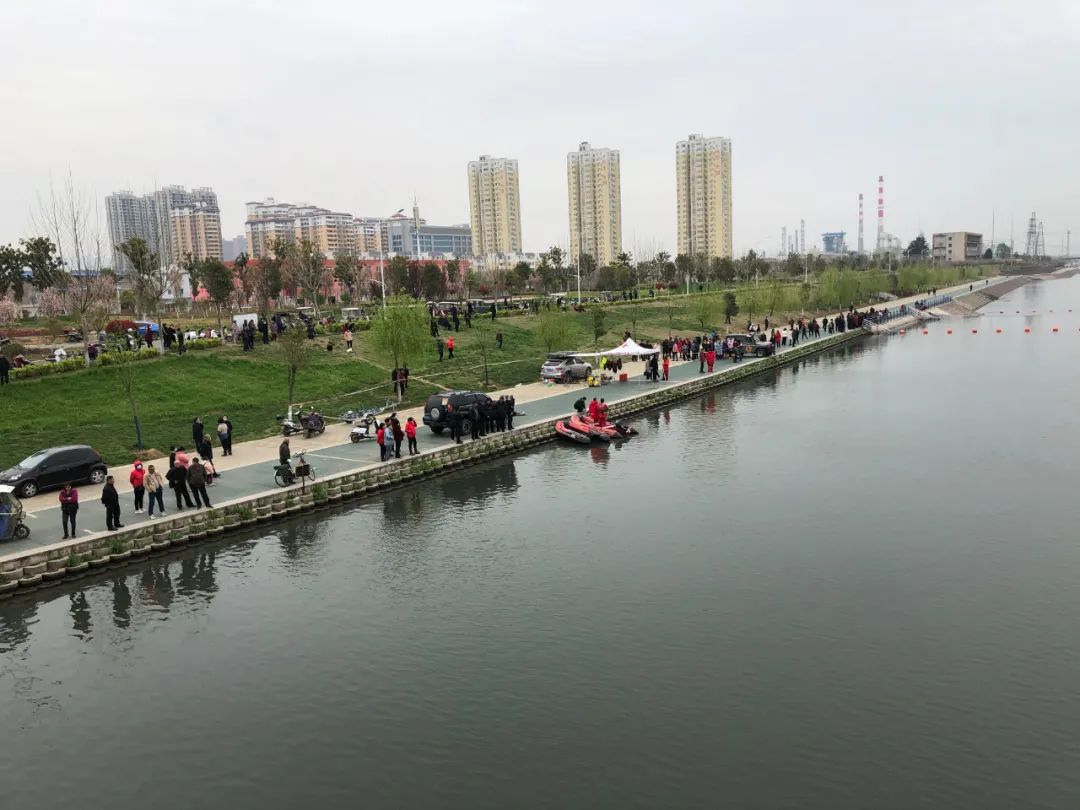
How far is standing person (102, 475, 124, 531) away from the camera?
20.1 m

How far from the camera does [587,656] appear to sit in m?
15.0

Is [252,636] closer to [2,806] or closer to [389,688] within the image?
[389,688]

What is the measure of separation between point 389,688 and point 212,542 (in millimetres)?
9577

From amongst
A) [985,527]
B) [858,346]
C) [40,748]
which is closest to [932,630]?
[985,527]

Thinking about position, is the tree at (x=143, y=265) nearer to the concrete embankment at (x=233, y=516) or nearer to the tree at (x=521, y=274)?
the concrete embankment at (x=233, y=516)

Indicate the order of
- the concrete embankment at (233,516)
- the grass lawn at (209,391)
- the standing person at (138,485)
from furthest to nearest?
the grass lawn at (209,391)
the standing person at (138,485)
the concrete embankment at (233,516)

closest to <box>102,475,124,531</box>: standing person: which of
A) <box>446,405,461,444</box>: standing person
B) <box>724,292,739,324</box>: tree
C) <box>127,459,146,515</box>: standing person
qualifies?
<box>127,459,146,515</box>: standing person

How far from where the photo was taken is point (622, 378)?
4653 cm

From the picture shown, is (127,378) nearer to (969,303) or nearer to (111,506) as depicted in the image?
(111,506)

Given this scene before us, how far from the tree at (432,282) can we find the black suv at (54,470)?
66.6m

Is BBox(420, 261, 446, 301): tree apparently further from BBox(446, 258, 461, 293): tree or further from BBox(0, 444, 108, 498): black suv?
BBox(0, 444, 108, 498): black suv

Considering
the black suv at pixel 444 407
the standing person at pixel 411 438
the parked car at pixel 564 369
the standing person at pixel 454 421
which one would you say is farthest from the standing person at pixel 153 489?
the parked car at pixel 564 369

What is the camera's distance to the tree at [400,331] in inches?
1475

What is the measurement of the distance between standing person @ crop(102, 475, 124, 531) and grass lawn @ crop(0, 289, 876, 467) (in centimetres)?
787
